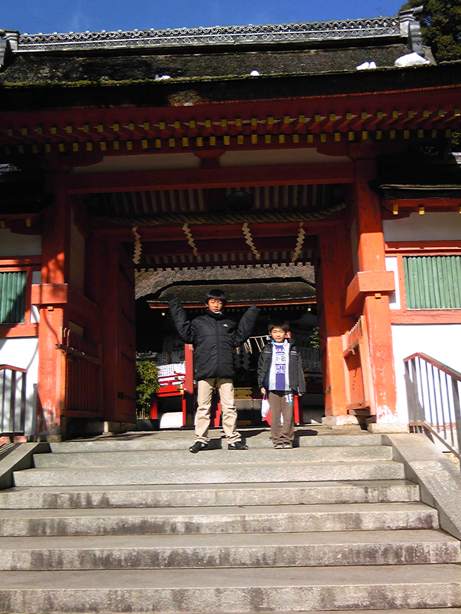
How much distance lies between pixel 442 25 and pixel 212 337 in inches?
750

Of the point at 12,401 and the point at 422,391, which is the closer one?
the point at 422,391

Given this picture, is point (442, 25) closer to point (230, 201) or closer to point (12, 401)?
point (230, 201)

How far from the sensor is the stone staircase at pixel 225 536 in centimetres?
325

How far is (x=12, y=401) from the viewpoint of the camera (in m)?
6.49

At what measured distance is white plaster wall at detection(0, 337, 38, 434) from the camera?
276 inches

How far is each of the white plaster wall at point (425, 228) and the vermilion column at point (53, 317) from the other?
157 inches

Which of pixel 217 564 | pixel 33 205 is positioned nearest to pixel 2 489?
pixel 217 564

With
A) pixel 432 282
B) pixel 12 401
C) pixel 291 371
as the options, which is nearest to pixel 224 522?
pixel 291 371

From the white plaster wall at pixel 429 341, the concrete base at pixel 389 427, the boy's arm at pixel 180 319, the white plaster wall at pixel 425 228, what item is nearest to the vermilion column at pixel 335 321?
the white plaster wall at pixel 425 228

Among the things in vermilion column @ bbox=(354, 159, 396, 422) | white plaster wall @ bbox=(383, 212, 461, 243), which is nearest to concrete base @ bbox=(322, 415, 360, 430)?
vermilion column @ bbox=(354, 159, 396, 422)

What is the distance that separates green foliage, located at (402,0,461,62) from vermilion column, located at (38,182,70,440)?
56.5 ft

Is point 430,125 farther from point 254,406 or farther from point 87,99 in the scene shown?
point 254,406

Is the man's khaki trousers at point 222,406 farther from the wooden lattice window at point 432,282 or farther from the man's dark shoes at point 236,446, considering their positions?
the wooden lattice window at point 432,282

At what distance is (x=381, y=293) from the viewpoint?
22.6ft
